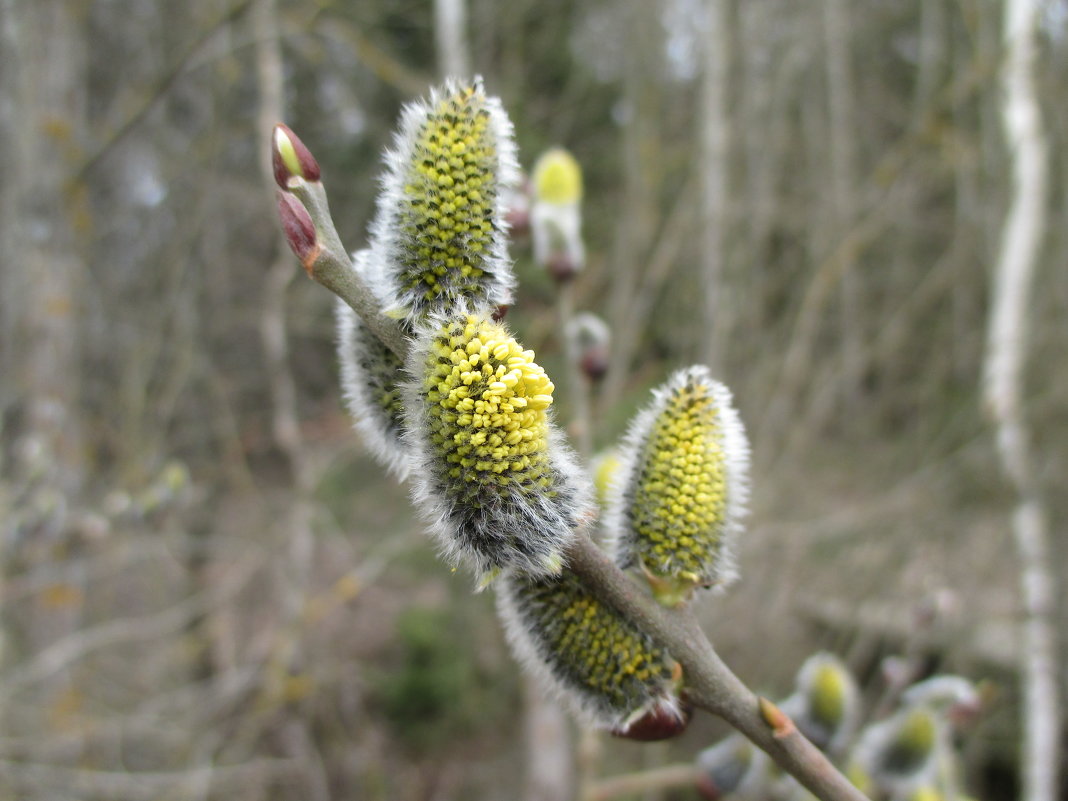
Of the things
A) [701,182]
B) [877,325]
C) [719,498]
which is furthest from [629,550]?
[877,325]

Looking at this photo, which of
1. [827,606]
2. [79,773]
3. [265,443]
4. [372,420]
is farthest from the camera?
[265,443]

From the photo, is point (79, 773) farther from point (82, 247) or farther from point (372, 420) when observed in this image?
point (372, 420)

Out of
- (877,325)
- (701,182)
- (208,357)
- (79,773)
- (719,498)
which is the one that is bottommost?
(79,773)

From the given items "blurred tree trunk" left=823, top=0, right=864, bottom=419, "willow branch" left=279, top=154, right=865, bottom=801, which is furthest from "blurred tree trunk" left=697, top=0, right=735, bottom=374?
"willow branch" left=279, top=154, right=865, bottom=801

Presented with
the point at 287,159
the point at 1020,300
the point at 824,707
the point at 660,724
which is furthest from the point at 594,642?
the point at 1020,300

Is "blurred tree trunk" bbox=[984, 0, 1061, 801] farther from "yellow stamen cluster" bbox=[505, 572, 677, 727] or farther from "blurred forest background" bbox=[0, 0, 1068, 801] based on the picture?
"yellow stamen cluster" bbox=[505, 572, 677, 727]

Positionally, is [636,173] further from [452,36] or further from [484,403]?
[484,403]
